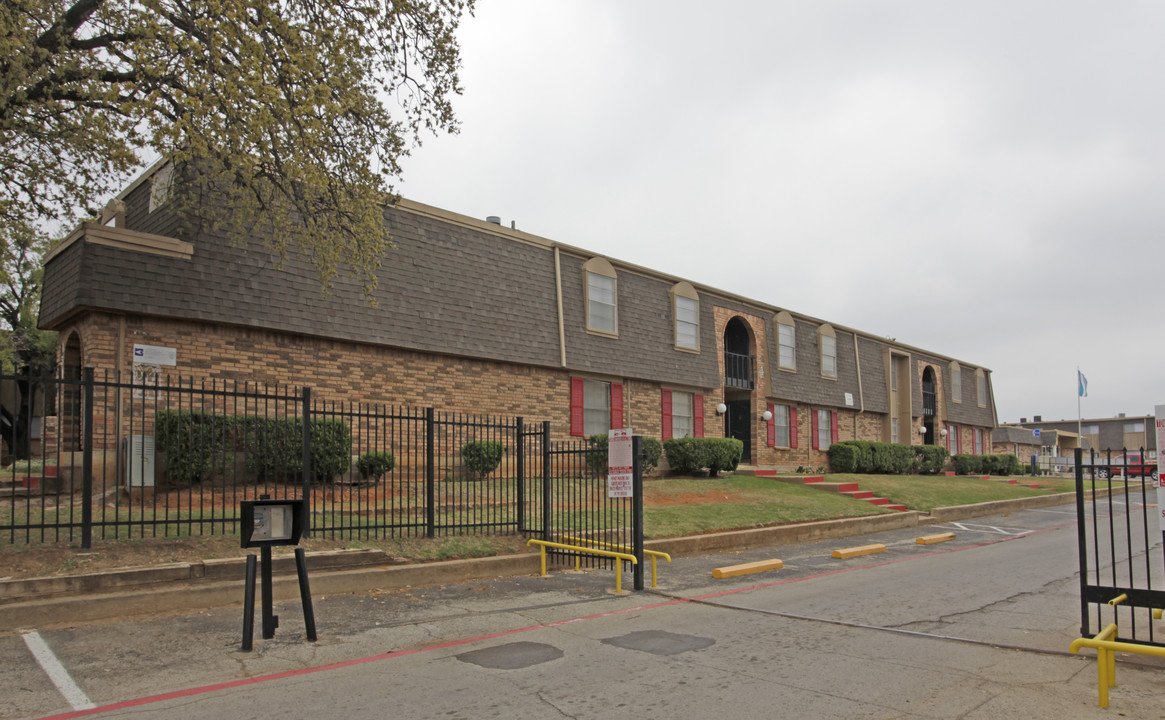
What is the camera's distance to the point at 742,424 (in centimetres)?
2847

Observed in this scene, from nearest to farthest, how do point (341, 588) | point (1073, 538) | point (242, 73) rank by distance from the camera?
1. point (341, 588)
2. point (242, 73)
3. point (1073, 538)

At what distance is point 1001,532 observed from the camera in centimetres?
1809

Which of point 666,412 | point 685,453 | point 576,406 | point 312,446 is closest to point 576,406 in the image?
point 576,406

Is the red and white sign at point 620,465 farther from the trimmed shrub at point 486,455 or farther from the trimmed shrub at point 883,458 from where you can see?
the trimmed shrub at point 883,458

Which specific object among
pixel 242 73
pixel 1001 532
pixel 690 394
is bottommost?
pixel 1001 532

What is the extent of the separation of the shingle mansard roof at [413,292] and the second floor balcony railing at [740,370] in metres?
2.16

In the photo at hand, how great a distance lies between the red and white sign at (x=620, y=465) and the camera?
386 inches

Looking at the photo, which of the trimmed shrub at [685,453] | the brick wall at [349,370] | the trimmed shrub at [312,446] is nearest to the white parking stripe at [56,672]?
the brick wall at [349,370]

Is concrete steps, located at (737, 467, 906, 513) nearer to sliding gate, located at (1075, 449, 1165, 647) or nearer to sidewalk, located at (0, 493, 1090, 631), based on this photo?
sliding gate, located at (1075, 449, 1165, 647)

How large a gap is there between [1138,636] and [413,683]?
21.0 feet

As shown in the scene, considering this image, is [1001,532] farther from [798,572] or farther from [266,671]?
[266,671]

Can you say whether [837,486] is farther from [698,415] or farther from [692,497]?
[692,497]

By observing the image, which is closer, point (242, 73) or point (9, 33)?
point (9, 33)

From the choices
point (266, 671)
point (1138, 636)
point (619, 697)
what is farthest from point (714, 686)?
point (1138, 636)
